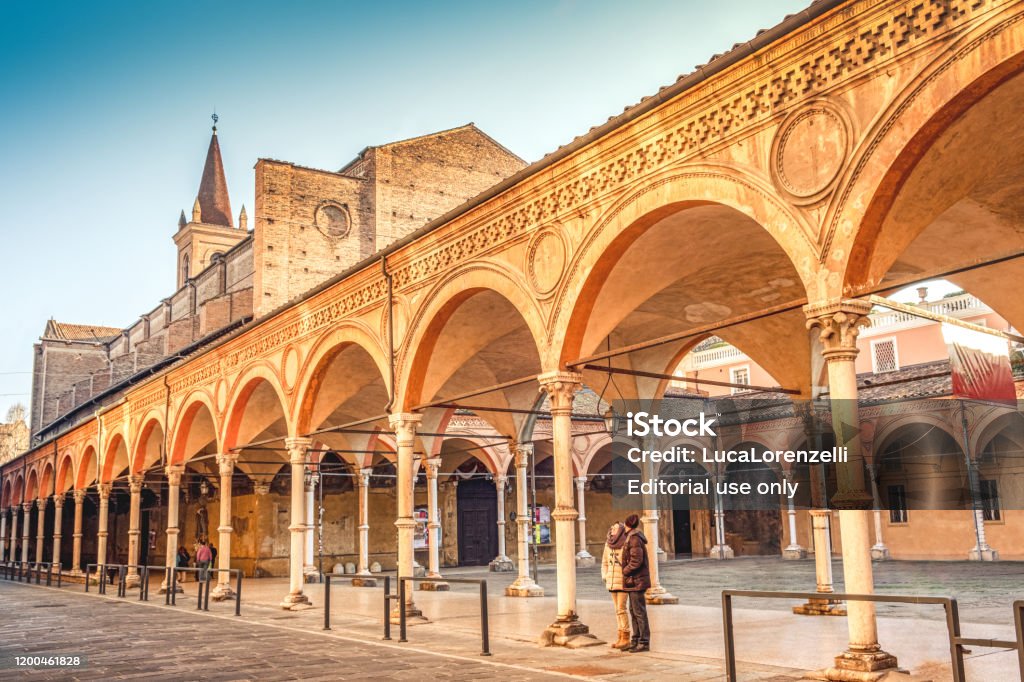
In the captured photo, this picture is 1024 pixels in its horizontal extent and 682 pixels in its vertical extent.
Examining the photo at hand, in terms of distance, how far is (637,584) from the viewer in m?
9.64

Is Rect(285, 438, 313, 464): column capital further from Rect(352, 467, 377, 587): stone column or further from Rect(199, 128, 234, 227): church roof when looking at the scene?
Rect(199, 128, 234, 227): church roof

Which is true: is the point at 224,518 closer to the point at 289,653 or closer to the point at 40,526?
the point at 289,653

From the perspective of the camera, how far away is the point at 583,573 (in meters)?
25.4

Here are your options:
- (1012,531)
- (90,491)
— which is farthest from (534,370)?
(90,491)

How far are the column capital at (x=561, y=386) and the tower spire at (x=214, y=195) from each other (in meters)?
53.5

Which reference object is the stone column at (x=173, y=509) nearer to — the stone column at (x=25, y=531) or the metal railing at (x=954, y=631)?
the stone column at (x=25, y=531)

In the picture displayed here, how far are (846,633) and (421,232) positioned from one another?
7458 mm

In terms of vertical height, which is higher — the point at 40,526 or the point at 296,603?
the point at 40,526

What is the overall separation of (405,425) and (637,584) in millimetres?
4973

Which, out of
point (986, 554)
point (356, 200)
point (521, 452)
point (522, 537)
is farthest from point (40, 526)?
point (986, 554)

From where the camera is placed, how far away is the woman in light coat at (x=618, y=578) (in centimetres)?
968

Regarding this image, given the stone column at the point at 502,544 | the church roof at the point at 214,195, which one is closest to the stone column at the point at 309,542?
the stone column at the point at 502,544

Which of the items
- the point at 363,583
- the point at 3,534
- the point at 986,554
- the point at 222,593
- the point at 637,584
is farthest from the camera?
the point at 3,534

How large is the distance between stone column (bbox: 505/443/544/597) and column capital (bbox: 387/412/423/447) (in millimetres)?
4649
